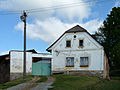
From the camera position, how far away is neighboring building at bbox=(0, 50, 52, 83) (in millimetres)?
27984

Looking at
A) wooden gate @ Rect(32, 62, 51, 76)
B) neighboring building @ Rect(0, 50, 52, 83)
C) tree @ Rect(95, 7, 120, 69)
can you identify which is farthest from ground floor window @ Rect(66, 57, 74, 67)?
tree @ Rect(95, 7, 120, 69)

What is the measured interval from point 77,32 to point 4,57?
12006 mm

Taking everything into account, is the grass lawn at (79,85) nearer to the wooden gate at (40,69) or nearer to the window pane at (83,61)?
the window pane at (83,61)

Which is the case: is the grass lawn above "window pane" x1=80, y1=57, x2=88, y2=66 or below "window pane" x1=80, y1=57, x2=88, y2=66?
below

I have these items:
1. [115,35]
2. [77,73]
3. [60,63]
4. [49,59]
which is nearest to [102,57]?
[77,73]

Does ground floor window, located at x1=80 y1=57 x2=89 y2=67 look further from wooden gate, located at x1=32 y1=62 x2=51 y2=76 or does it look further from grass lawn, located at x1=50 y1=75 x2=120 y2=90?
grass lawn, located at x1=50 y1=75 x2=120 y2=90

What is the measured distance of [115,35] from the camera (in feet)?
151

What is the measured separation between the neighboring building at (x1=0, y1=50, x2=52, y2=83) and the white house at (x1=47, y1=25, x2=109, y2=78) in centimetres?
189

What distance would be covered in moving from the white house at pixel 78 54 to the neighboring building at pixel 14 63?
189 centimetres

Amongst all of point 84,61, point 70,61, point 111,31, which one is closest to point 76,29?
point 70,61

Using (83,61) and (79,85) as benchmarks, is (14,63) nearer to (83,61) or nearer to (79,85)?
(83,61)

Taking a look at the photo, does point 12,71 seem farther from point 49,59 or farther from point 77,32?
point 77,32

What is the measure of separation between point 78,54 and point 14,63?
9685 millimetres

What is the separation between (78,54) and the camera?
28.7m
